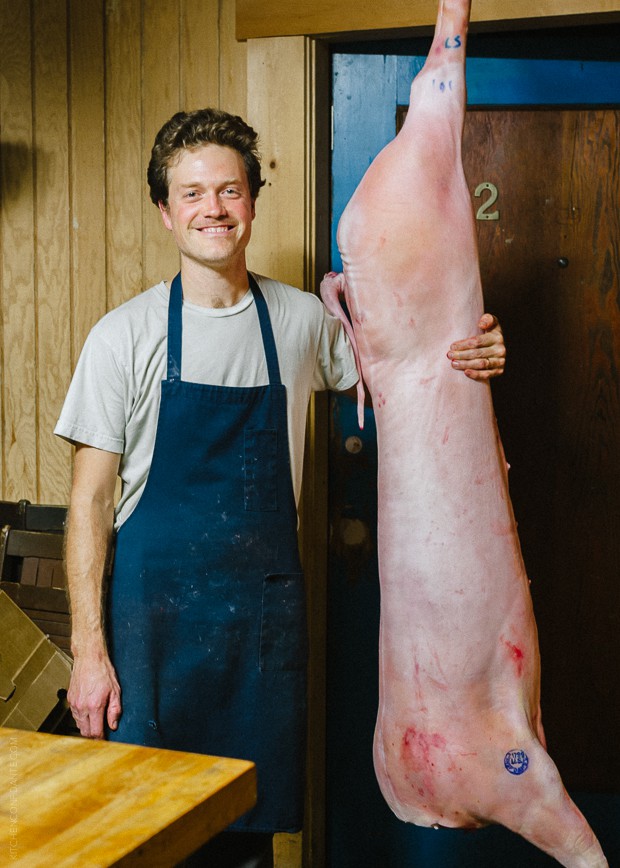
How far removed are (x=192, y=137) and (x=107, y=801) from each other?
1207 mm

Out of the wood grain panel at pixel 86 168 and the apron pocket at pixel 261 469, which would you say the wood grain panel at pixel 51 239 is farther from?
the apron pocket at pixel 261 469

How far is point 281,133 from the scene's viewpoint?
2154 mm

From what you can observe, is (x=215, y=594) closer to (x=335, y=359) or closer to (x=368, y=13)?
(x=335, y=359)

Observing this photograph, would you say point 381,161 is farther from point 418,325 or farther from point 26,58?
point 26,58

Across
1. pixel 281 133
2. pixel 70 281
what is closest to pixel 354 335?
pixel 281 133

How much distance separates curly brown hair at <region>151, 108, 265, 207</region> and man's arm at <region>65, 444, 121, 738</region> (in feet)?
1.79

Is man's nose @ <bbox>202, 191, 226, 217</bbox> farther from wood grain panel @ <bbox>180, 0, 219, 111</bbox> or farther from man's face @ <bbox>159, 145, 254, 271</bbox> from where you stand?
wood grain panel @ <bbox>180, 0, 219, 111</bbox>

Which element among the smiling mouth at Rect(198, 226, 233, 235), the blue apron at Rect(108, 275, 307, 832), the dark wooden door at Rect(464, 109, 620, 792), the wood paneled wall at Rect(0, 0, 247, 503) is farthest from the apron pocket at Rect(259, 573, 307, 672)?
the wood paneled wall at Rect(0, 0, 247, 503)

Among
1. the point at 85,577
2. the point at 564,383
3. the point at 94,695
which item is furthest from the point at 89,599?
the point at 564,383

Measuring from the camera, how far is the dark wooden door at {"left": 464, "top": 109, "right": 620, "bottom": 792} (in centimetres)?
217

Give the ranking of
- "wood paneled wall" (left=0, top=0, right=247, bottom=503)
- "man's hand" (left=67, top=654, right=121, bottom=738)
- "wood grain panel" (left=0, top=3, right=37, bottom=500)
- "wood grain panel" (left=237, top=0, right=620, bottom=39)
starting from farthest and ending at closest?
"wood grain panel" (left=0, top=3, right=37, bottom=500)
"wood paneled wall" (left=0, top=0, right=247, bottom=503)
"wood grain panel" (left=237, top=0, right=620, bottom=39)
"man's hand" (left=67, top=654, right=121, bottom=738)

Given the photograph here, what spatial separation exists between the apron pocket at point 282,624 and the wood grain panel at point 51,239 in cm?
96

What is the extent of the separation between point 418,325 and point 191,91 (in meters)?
1.13

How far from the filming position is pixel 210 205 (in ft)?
5.40
